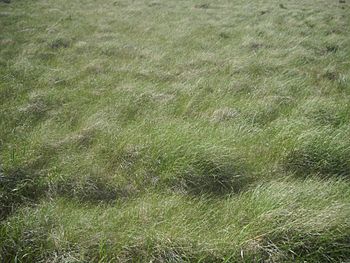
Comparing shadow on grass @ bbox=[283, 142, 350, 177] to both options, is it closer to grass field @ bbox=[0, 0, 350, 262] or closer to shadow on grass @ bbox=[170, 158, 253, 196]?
grass field @ bbox=[0, 0, 350, 262]

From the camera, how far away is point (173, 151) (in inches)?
172

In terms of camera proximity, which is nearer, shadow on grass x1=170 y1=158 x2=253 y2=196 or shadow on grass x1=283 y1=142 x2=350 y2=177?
shadow on grass x1=170 y1=158 x2=253 y2=196

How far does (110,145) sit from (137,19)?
10.2 m

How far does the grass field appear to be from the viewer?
3.10 m

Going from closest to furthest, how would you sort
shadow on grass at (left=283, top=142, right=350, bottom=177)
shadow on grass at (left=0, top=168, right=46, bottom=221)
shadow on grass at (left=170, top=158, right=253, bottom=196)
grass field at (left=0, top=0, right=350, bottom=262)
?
grass field at (left=0, top=0, right=350, bottom=262) < shadow on grass at (left=0, top=168, right=46, bottom=221) < shadow on grass at (left=170, top=158, right=253, bottom=196) < shadow on grass at (left=283, top=142, right=350, bottom=177)

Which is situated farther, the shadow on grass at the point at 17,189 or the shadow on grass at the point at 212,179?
the shadow on grass at the point at 212,179

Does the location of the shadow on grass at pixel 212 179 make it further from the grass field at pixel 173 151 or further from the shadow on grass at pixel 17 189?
the shadow on grass at pixel 17 189

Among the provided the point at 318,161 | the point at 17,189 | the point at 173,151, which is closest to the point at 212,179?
the point at 173,151

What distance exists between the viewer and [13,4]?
15273mm

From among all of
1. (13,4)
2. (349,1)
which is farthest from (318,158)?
(349,1)

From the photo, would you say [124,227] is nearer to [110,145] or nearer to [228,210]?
[228,210]

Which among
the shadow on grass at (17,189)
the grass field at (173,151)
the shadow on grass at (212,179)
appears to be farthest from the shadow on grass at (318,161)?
the shadow on grass at (17,189)

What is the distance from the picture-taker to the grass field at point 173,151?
3.10m

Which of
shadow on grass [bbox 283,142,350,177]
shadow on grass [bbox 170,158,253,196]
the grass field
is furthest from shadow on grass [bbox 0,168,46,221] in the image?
shadow on grass [bbox 283,142,350,177]
